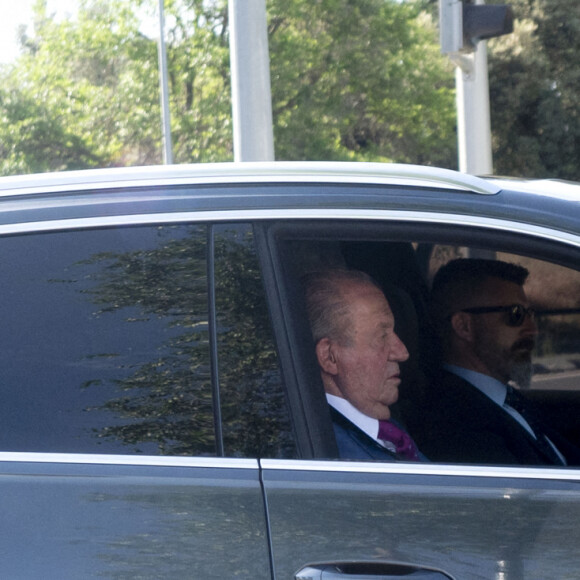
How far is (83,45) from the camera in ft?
93.0

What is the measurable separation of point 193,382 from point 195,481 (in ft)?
0.60

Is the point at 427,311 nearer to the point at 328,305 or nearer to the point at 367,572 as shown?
the point at 328,305

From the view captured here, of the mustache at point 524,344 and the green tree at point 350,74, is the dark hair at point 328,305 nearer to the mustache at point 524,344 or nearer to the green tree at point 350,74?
the mustache at point 524,344

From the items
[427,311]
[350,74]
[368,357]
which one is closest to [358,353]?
[368,357]

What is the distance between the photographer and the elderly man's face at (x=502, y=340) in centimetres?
262

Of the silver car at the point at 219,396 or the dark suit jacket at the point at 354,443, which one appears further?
the dark suit jacket at the point at 354,443

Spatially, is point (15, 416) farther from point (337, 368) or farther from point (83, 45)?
point (83, 45)

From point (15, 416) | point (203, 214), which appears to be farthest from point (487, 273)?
point (15, 416)

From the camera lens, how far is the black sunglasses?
262cm

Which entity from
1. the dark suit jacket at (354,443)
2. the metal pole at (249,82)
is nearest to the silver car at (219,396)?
the dark suit jacket at (354,443)

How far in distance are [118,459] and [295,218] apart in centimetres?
56

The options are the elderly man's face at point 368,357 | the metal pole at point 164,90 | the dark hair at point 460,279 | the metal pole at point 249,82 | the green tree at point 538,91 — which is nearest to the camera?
the elderly man's face at point 368,357

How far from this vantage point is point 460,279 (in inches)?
104

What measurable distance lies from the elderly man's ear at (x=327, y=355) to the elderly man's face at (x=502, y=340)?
58 cm
